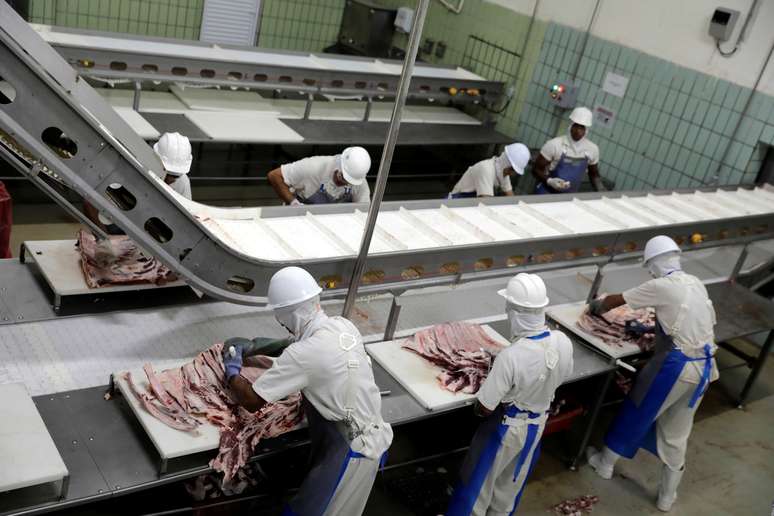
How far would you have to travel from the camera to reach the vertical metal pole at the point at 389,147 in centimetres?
327

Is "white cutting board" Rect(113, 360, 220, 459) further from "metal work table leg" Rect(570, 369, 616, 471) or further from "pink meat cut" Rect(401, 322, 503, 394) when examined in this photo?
"metal work table leg" Rect(570, 369, 616, 471)

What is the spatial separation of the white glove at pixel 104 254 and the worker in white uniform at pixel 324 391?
94 cm

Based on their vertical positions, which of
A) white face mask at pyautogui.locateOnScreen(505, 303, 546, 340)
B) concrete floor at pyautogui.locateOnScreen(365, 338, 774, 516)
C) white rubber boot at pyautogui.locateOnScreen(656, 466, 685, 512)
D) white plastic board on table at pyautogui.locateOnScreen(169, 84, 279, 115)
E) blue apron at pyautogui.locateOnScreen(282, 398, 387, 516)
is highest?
white face mask at pyautogui.locateOnScreen(505, 303, 546, 340)

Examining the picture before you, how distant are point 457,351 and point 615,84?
16.2ft

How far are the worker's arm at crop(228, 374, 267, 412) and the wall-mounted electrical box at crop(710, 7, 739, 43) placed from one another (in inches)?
230

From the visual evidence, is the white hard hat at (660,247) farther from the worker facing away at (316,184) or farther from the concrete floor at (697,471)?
the worker facing away at (316,184)

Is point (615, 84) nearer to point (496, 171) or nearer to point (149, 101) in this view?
point (496, 171)

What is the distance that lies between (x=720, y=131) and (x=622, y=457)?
11.7 feet

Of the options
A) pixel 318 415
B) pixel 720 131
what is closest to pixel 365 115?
pixel 720 131

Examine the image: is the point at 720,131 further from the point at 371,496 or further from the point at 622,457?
the point at 371,496

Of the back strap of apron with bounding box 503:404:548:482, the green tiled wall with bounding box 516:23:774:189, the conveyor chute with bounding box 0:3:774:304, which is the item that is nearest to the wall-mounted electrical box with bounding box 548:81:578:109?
the green tiled wall with bounding box 516:23:774:189

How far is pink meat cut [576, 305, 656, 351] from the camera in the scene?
16.1 ft

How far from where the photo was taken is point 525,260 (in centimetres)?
480

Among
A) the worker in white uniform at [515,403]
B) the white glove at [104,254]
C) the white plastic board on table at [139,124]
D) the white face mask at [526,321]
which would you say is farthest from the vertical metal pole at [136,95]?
the white face mask at [526,321]
